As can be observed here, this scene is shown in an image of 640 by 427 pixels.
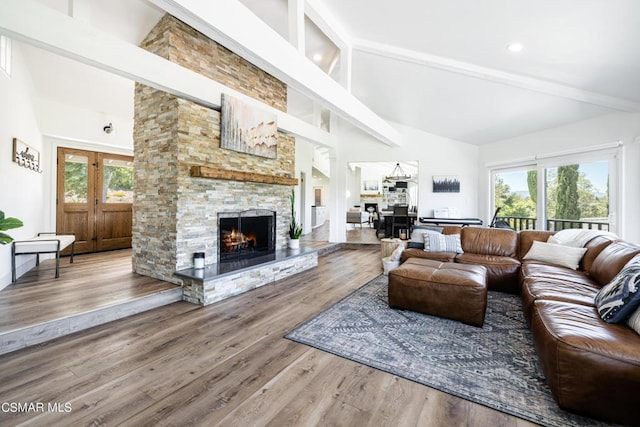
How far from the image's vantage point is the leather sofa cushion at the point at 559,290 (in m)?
2.21

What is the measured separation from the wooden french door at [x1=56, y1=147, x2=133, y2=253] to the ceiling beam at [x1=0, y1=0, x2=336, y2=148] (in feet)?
11.3

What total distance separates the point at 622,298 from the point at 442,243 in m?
2.52

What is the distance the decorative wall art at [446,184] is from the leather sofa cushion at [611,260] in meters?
Result: 3.84

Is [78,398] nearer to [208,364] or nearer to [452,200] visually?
[208,364]

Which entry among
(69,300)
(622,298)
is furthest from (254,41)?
(622,298)

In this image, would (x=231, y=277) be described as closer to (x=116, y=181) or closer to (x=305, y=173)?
(x=116, y=181)

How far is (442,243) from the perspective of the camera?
4.24 m

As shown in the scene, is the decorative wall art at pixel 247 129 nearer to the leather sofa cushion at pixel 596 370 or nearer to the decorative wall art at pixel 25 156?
the decorative wall art at pixel 25 156

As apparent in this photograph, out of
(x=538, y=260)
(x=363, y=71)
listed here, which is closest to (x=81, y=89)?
(x=363, y=71)

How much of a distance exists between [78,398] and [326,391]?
4.82ft

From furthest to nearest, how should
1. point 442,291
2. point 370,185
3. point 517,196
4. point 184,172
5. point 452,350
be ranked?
1. point 370,185
2. point 517,196
3. point 184,172
4. point 442,291
5. point 452,350

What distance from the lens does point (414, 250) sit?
432 cm

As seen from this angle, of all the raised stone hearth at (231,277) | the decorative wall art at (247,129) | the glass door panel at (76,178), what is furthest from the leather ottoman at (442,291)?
the glass door panel at (76,178)

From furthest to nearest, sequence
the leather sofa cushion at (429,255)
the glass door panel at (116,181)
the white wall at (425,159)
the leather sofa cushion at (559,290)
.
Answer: the white wall at (425,159)
the glass door panel at (116,181)
the leather sofa cushion at (429,255)
the leather sofa cushion at (559,290)
